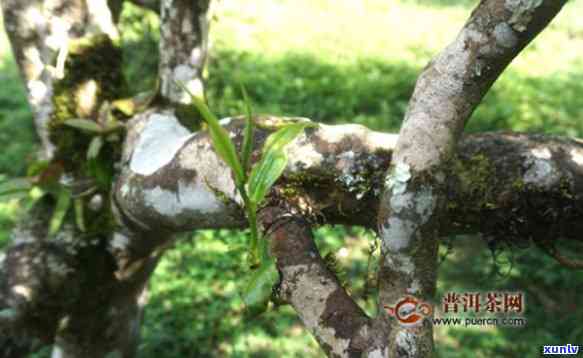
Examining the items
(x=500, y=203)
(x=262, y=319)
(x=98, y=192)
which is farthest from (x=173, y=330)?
(x=500, y=203)

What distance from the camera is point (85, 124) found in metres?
1.84

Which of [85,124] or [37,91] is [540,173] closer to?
[85,124]

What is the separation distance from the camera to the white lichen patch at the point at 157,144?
1596 mm

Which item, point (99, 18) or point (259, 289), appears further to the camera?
point (99, 18)

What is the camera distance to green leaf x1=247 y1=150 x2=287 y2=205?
110cm

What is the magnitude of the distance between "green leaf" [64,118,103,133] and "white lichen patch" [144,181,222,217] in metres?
0.44

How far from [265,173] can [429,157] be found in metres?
0.33

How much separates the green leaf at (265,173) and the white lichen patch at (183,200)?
1.05 ft

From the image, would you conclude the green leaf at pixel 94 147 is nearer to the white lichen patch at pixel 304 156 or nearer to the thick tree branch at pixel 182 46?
the thick tree branch at pixel 182 46

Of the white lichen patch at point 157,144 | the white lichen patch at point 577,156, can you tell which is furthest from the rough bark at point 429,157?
the white lichen patch at point 157,144

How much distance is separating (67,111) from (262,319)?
193 cm

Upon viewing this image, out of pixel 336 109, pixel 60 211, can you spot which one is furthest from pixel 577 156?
pixel 336 109

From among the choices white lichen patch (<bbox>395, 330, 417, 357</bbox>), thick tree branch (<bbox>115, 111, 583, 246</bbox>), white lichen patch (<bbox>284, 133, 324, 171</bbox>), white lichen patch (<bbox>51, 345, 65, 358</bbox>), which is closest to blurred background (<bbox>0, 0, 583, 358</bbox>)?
thick tree branch (<bbox>115, 111, 583, 246</bbox>)

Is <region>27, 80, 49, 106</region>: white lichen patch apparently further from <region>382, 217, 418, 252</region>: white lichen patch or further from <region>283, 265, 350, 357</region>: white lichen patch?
<region>382, 217, 418, 252</region>: white lichen patch
